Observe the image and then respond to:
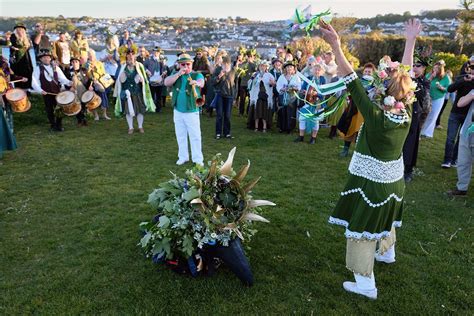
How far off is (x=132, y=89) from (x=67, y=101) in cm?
196

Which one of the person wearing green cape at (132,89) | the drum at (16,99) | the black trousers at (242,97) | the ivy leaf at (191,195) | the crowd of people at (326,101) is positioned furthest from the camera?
the black trousers at (242,97)

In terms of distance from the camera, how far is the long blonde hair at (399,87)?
3178 millimetres

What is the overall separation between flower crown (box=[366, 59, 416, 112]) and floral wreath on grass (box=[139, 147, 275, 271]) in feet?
5.43

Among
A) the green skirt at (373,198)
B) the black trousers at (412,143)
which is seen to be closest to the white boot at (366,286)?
the green skirt at (373,198)

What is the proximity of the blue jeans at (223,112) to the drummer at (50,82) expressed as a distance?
4.33 meters

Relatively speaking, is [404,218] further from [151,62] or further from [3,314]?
[151,62]

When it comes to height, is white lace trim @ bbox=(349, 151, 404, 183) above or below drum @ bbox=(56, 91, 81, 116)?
above

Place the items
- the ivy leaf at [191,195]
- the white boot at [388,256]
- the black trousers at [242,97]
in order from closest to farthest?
the ivy leaf at [191,195]
the white boot at [388,256]
the black trousers at [242,97]

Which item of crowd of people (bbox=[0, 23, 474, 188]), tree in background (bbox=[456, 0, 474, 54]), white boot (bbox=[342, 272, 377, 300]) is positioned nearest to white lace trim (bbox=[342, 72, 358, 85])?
white boot (bbox=[342, 272, 377, 300])

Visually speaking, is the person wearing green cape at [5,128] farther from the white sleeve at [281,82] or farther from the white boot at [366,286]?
the white boot at [366,286]

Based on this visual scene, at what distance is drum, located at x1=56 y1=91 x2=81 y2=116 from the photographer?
32.2 ft

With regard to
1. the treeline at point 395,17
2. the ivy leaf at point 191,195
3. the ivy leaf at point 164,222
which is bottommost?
the ivy leaf at point 164,222

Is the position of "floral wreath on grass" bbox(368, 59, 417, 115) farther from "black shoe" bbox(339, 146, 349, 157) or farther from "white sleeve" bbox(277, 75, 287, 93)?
"white sleeve" bbox(277, 75, 287, 93)

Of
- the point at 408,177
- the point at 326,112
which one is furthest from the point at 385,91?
the point at 408,177
